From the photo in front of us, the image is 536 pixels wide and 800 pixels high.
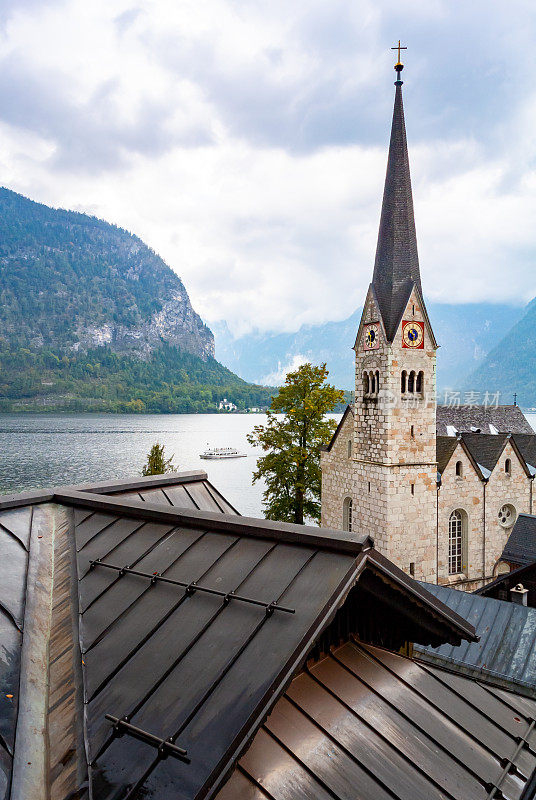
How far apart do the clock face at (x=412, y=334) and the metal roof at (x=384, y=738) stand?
20599 millimetres

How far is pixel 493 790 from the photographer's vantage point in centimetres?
344

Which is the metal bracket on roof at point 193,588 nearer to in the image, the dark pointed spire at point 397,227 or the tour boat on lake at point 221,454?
the dark pointed spire at point 397,227

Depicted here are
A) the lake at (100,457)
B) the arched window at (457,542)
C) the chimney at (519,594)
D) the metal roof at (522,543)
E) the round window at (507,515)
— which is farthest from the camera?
the lake at (100,457)

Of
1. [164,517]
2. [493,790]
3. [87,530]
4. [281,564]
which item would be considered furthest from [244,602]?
[87,530]

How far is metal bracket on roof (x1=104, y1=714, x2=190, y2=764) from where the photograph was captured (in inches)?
108

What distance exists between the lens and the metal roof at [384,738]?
309 centimetres

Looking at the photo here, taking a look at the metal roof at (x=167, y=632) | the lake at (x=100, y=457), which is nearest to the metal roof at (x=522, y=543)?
the metal roof at (x=167, y=632)

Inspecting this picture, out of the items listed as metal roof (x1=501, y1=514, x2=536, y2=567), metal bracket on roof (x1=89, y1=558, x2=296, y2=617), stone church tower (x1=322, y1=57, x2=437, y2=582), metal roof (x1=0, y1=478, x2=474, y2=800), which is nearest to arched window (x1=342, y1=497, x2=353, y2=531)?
stone church tower (x1=322, y1=57, x2=437, y2=582)

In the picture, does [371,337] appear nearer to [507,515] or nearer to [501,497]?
[501,497]

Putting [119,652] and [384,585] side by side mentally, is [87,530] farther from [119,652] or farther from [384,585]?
[384,585]

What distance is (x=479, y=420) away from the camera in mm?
36344

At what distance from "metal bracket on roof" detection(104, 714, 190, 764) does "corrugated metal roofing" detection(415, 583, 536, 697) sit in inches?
481

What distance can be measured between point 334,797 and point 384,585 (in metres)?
1.38

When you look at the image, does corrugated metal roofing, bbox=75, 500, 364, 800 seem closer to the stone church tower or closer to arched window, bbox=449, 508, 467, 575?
the stone church tower
